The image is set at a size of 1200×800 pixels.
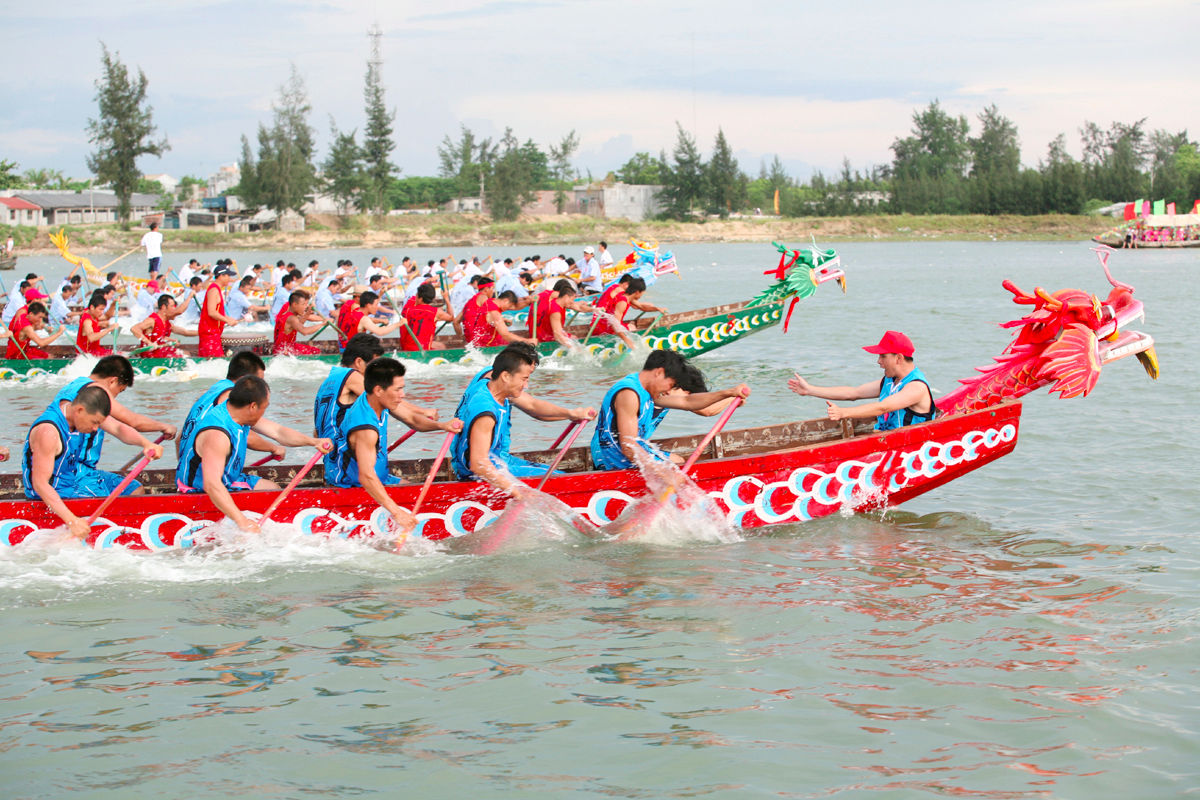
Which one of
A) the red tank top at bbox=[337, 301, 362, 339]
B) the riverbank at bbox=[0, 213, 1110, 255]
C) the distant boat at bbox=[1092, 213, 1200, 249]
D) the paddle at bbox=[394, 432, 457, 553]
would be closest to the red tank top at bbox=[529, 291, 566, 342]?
the red tank top at bbox=[337, 301, 362, 339]

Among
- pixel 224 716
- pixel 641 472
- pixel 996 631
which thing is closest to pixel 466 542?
pixel 641 472

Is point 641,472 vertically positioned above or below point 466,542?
above

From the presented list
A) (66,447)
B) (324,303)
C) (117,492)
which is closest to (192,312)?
(324,303)

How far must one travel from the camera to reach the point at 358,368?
21.5ft

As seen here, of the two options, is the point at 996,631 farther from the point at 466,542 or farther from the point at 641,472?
the point at 466,542

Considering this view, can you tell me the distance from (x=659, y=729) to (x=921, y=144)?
94966 millimetres

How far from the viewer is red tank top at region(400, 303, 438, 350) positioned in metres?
13.9

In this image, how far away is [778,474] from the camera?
6.61m

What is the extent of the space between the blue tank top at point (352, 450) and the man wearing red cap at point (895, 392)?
104 inches

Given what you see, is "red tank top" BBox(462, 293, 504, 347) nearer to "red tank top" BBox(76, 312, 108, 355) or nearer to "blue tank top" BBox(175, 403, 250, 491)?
"red tank top" BBox(76, 312, 108, 355)

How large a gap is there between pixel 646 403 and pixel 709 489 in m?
0.72

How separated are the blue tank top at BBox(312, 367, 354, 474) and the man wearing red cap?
2.89 meters

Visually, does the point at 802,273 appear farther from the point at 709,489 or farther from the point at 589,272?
the point at 589,272

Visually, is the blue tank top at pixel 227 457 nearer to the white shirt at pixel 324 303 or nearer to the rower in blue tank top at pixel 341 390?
the rower in blue tank top at pixel 341 390
